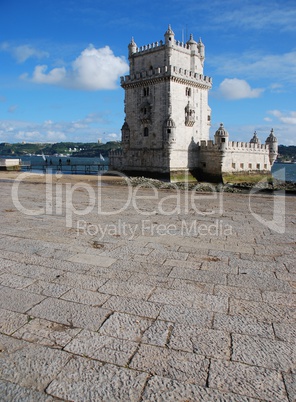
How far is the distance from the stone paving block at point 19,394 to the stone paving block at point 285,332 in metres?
2.18

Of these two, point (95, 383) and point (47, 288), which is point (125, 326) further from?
point (47, 288)

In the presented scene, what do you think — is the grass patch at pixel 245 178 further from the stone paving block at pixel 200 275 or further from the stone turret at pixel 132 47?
the stone paving block at pixel 200 275

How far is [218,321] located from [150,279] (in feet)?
4.23

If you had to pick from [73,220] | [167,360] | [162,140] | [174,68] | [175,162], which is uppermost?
[174,68]

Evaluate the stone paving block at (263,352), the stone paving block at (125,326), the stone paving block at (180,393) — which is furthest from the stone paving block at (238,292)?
the stone paving block at (180,393)

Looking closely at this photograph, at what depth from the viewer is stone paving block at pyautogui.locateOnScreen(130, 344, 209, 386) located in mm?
2693

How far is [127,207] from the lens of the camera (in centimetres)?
1036

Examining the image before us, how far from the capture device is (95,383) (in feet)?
8.54

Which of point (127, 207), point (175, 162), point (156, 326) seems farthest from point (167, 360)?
point (175, 162)

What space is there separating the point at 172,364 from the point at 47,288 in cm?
209

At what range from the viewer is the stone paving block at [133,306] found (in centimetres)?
368

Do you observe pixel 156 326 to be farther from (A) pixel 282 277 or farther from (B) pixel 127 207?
(B) pixel 127 207

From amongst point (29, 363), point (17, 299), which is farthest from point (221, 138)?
point (29, 363)

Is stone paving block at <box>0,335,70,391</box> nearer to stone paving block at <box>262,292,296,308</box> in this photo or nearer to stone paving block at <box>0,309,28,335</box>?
stone paving block at <box>0,309,28,335</box>
